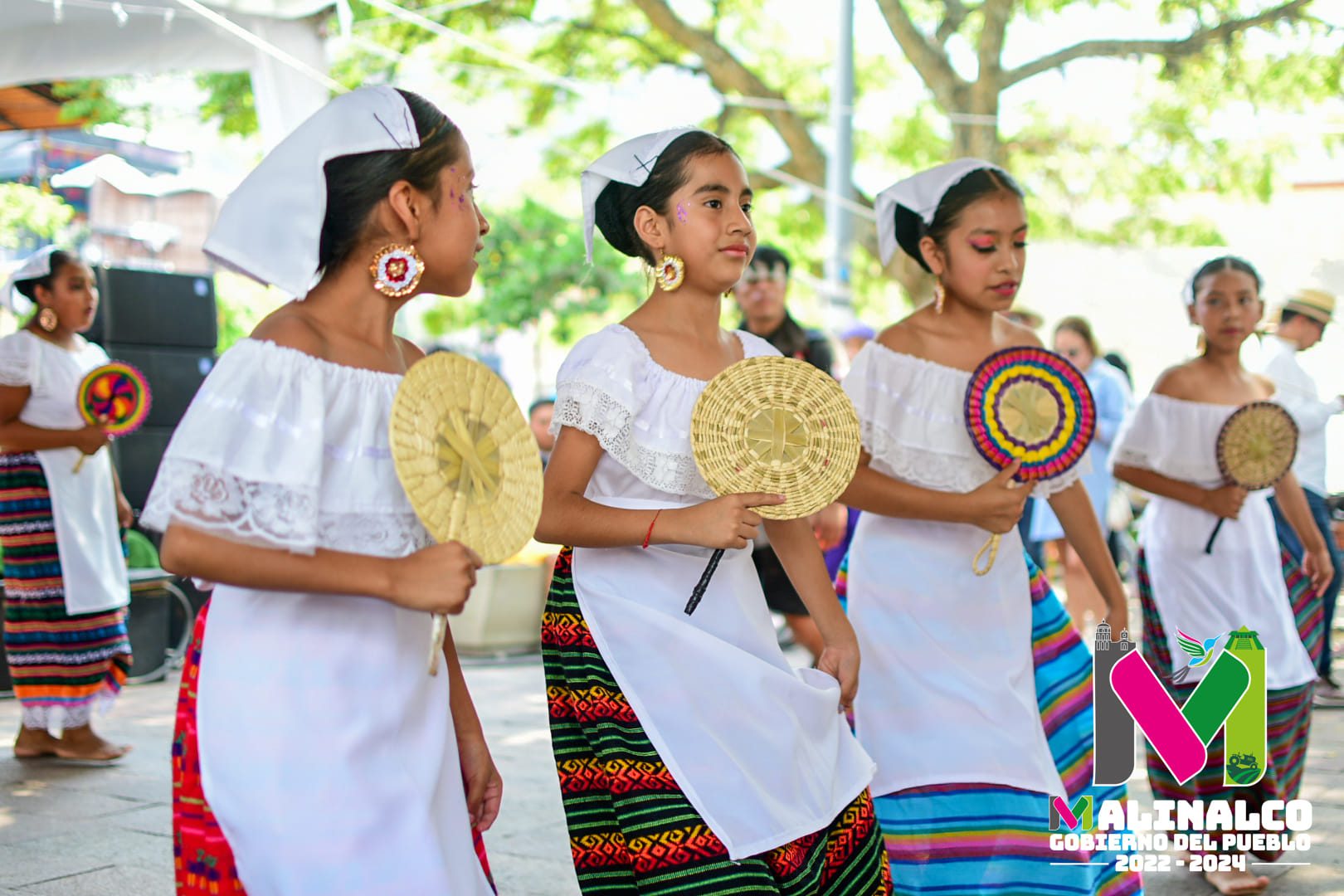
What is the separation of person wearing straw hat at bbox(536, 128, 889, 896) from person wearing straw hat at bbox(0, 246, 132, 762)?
4.09m

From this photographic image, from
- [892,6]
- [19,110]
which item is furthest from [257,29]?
[892,6]

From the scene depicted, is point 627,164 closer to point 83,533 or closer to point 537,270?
point 83,533

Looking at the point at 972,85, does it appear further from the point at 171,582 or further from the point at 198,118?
the point at 171,582

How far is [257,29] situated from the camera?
21.2ft

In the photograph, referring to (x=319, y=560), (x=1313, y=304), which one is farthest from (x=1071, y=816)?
(x=1313, y=304)

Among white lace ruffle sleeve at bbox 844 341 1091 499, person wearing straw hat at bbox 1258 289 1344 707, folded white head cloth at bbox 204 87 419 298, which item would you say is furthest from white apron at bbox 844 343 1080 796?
person wearing straw hat at bbox 1258 289 1344 707

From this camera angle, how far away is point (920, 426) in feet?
12.1

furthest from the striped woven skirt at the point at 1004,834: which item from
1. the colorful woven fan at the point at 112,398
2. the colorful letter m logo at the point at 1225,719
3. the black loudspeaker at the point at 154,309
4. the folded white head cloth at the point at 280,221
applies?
the black loudspeaker at the point at 154,309

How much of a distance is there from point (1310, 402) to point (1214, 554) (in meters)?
2.97

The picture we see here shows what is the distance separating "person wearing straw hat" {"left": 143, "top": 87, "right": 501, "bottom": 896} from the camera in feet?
6.66

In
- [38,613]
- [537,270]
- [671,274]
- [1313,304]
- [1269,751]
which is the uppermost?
[537,270]

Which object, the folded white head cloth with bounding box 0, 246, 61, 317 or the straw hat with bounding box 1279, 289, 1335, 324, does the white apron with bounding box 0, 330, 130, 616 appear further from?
the straw hat with bounding box 1279, 289, 1335, 324

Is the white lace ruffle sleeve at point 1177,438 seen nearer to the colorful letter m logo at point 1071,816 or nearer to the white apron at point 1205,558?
the white apron at point 1205,558

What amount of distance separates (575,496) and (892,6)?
1103cm
